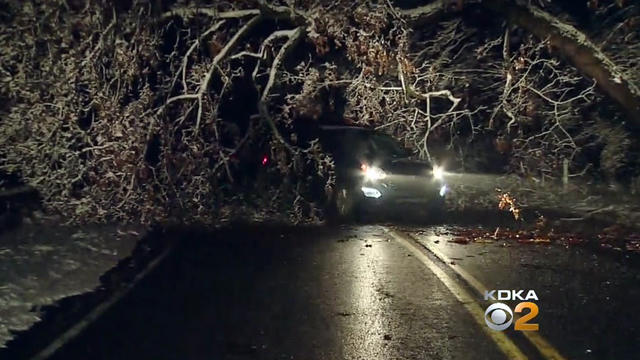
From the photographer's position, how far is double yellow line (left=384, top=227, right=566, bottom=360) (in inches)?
242

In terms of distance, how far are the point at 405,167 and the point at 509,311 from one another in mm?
7364

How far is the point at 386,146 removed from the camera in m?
15.2

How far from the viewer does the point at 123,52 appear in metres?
12.3

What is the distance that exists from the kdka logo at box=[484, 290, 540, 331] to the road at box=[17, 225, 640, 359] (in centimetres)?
9

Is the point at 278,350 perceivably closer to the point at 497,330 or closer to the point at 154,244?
the point at 497,330

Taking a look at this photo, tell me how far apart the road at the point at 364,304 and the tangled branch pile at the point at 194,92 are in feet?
6.84

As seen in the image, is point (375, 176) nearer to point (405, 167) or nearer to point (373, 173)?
point (373, 173)

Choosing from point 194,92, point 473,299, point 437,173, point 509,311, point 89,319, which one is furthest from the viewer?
point 437,173

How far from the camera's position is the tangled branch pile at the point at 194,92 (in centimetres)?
1234

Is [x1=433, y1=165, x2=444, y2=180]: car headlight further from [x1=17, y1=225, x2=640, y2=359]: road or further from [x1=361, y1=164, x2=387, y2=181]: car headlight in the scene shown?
[x1=17, y1=225, x2=640, y2=359]: road

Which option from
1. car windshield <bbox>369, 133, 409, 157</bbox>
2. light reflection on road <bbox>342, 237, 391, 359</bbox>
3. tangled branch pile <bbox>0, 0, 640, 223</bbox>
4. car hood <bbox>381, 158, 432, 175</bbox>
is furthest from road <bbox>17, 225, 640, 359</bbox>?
car windshield <bbox>369, 133, 409, 157</bbox>

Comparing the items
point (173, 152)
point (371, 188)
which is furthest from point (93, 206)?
point (371, 188)

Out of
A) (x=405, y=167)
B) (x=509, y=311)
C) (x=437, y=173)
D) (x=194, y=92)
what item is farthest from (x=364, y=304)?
(x=437, y=173)

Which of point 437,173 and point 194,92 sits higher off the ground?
point 194,92
